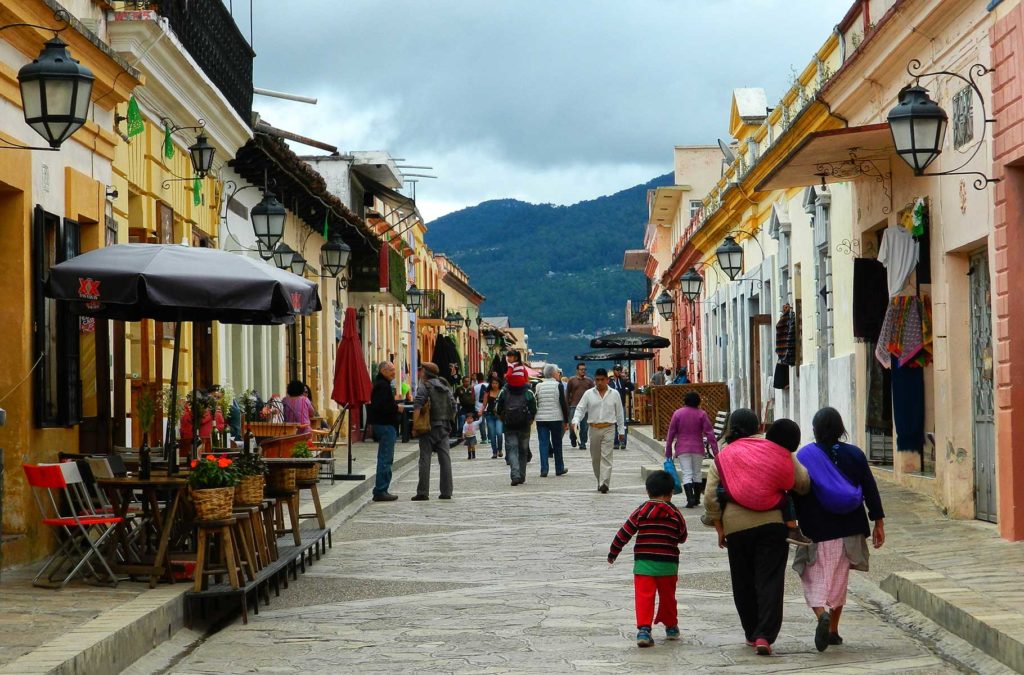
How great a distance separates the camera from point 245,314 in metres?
12.1

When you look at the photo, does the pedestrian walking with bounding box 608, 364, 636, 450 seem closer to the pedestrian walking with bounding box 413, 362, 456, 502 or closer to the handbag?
the pedestrian walking with bounding box 413, 362, 456, 502

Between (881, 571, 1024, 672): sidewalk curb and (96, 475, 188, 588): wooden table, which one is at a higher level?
(96, 475, 188, 588): wooden table

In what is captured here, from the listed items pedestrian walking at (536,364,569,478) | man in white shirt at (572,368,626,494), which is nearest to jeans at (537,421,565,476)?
pedestrian walking at (536,364,569,478)

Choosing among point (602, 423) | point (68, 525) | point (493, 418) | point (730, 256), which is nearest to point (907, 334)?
point (602, 423)

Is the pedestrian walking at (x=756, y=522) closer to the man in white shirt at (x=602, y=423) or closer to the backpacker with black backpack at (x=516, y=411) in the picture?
the man in white shirt at (x=602, y=423)

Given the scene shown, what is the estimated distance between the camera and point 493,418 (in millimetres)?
28969

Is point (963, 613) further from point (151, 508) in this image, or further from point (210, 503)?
point (151, 508)

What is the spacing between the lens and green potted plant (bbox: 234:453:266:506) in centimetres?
1005

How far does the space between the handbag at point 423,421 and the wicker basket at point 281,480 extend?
6.04 meters

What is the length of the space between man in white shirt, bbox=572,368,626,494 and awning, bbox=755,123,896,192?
3.59 metres

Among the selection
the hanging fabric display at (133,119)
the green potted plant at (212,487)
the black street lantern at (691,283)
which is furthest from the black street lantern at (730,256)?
the green potted plant at (212,487)

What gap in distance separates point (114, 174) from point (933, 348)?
8.19 m

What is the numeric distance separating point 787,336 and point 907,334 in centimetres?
849

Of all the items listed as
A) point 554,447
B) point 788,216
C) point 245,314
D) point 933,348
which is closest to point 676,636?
point 245,314
